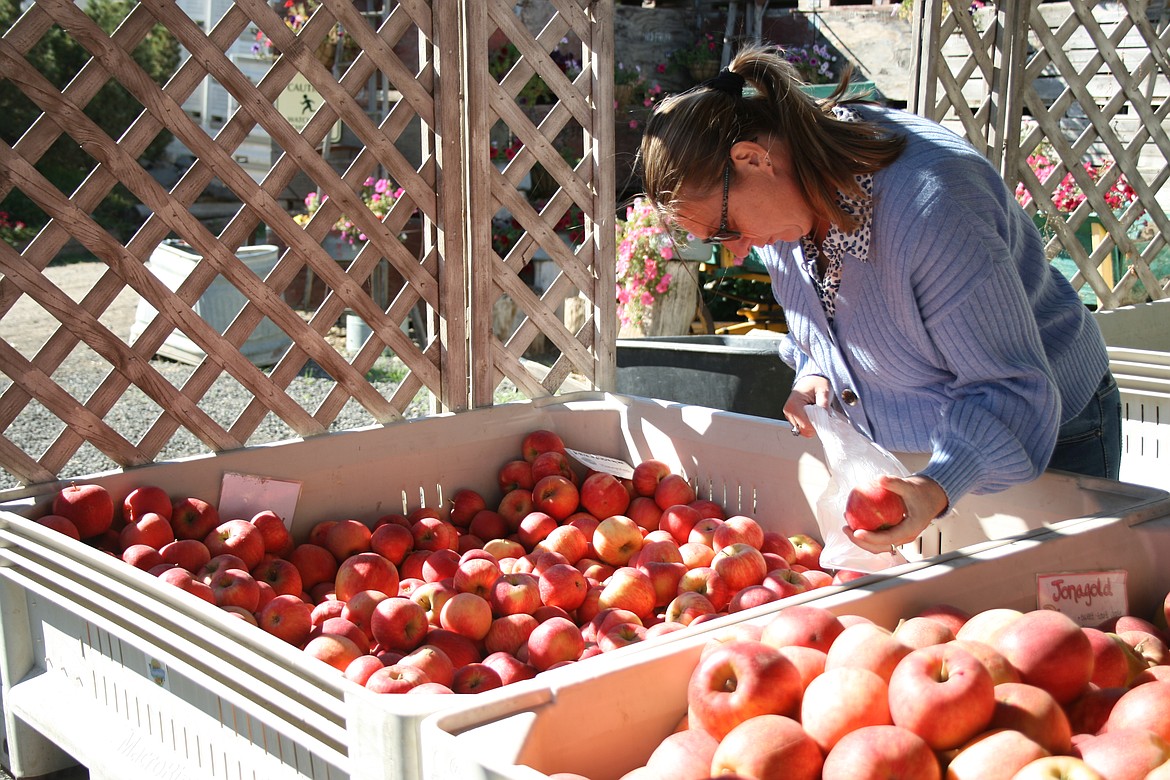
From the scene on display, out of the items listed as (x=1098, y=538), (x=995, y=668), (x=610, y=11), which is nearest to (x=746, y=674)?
(x=995, y=668)

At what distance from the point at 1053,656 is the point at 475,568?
3.55ft

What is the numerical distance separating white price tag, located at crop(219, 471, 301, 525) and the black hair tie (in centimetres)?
119

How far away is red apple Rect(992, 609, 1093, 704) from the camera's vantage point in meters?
1.04

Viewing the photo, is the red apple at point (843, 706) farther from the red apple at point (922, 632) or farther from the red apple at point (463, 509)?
the red apple at point (463, 509)

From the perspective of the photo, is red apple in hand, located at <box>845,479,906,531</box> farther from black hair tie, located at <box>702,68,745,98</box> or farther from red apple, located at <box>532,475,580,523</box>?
red apple, located at <box>532,475,580,523</box>

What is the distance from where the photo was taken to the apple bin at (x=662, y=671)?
90cm

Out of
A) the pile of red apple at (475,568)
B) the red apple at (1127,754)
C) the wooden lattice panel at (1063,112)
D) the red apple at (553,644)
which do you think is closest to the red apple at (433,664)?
the pile of red apple at (475,568)

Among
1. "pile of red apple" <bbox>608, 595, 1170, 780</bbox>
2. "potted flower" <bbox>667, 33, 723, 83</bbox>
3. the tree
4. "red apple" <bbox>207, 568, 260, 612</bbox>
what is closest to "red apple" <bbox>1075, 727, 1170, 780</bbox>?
"pile of red apple" <bbox>608, 595, 1170, 780</bbox>

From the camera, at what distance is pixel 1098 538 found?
1.41m

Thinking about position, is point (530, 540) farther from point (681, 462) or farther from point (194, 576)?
point (194, 576)

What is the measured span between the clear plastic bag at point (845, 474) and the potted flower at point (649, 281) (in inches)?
114

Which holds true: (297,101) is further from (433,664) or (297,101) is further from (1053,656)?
(1053,656)

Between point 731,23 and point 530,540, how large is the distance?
6.73m

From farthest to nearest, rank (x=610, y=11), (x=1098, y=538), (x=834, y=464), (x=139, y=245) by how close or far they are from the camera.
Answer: (x=610, y=11), (x=139, y=245), (x=834, y=464), (x=1098, y=538)
